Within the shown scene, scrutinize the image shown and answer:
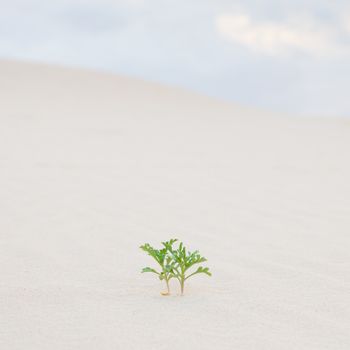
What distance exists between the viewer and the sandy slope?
3102mm

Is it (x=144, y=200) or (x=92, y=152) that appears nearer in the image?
(x=144, y=200)

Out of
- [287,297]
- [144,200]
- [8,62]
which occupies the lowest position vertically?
[287,297]

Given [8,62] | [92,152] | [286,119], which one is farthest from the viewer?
[8,62]

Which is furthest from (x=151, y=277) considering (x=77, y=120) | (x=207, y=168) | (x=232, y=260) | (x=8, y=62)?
(x=8, y=62)

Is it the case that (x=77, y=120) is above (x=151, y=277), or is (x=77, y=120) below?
above

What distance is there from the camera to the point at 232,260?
4352mm

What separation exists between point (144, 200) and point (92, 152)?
3.12m

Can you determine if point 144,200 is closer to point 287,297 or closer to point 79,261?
point 79,261

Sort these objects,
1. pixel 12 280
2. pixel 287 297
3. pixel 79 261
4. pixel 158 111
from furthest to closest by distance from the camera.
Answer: pixel 158 111
pixel 79 261
pixel 12 280
pixel 287 297

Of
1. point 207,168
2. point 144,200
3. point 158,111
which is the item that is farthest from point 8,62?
point 144,200

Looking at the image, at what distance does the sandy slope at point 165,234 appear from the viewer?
310 cm

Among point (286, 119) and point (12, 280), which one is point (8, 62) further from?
point (12, 280)

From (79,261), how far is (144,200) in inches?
88.9

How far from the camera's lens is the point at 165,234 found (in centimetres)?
514
